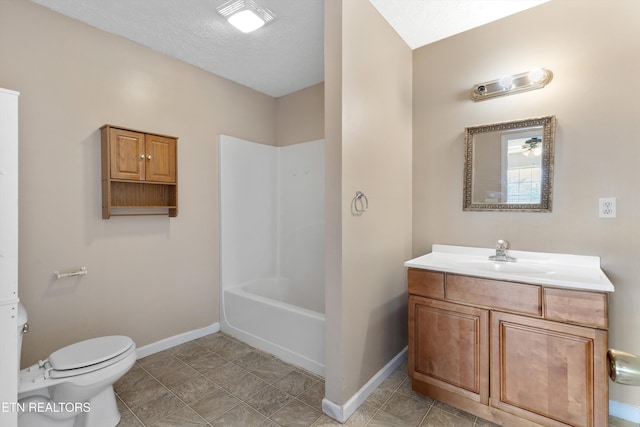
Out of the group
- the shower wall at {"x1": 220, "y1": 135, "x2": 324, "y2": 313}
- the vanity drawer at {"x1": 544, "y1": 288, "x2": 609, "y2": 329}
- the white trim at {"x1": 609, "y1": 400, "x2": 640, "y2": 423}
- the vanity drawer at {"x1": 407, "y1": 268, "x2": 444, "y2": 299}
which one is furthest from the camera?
the shower wall at {"x1": 220, "y1": 135, "x2": 324, "y2": 313}

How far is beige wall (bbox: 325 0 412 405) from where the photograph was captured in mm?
1680

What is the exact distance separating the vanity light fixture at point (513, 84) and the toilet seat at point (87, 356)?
2.81m

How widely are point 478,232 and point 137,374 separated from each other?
2.68m

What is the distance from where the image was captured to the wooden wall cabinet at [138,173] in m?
2.08

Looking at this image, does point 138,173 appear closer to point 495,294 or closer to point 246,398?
point 246,398

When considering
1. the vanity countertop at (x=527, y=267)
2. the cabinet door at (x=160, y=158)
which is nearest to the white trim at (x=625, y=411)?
the vanity countertop at (x=527, y=267)

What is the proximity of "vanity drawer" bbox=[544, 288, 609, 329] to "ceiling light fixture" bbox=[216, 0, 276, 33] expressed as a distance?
7.62 ft

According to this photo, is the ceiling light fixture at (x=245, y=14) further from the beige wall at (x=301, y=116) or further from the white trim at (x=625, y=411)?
the white trim at (x=625, y=411)

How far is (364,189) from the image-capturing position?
6.10ft

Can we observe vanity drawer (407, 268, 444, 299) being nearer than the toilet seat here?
No

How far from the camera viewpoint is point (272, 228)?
335cm

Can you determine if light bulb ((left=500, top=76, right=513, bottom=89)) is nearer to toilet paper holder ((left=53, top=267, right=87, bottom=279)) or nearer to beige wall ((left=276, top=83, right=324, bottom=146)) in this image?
beige wall ((left=276, top=83, right=324, bottom=146))

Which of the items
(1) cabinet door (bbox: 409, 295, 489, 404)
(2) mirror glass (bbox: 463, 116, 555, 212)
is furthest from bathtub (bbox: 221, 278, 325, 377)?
(2) mirror glass (bbox: 463, 116, 555, 212)

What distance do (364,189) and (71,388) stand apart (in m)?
1.89
